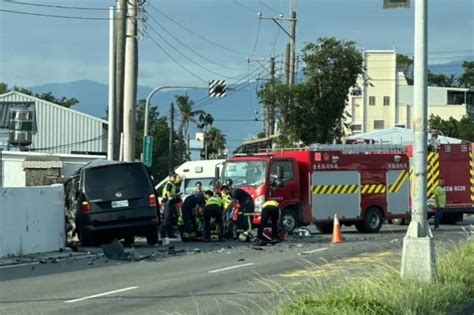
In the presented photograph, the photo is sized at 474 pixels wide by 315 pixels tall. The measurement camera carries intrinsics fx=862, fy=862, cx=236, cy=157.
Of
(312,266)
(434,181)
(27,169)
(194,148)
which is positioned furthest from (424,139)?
(194,148)

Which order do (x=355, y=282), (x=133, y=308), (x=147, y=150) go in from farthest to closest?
(x=147, y=150) < (x=133, y=308) < (x=355, y=282)

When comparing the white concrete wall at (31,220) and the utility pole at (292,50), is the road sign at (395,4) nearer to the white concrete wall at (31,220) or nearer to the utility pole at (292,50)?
the white concrete wall at (31,220)

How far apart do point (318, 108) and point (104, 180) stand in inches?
762

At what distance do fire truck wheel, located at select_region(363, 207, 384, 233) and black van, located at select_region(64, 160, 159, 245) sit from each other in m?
9.30

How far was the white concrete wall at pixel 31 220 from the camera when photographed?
17812 millimetres

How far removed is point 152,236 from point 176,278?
6335mm

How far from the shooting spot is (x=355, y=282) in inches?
387

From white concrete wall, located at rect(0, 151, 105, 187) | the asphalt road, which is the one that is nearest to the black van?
the asphalt road

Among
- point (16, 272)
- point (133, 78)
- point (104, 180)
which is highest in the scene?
point (133, 78)

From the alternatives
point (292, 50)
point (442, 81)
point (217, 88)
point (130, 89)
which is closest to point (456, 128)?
point (442, 81)

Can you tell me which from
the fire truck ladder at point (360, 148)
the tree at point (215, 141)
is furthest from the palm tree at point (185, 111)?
the fire truck ladder at point (360, 148)

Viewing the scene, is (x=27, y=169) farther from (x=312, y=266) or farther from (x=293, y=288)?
(x=293, y=288)

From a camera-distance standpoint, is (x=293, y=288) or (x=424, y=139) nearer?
(x=293, y=288)

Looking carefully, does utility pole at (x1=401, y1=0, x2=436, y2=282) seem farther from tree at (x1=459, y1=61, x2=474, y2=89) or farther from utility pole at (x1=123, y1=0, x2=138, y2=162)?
tree at (x1=459, y1=61, x2=474, y2=89)
